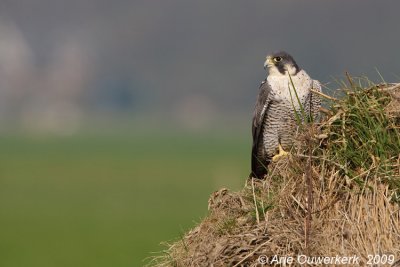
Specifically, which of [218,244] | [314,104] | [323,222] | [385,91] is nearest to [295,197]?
[323,222]

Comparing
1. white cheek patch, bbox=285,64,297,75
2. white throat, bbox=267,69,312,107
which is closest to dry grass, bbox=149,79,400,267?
white throat, bbox=267,69,312,107

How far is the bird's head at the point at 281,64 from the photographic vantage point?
26.3 feet

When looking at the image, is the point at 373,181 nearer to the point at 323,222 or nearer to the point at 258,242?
the point at 323,222

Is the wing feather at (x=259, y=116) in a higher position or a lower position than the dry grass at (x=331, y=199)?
higher

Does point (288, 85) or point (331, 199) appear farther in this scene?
point (288, 85)

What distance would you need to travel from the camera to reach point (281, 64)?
8117 millimetres

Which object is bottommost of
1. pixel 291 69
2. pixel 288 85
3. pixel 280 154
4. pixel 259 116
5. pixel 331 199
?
pixel 331 199

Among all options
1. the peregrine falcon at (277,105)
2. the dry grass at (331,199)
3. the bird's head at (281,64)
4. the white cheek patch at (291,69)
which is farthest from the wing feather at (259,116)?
the dry grass at (331,199)

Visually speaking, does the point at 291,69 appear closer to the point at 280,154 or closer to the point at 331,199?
the point at 280,154

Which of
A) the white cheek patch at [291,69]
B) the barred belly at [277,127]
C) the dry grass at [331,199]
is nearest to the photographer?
the dry grass at [331,199]

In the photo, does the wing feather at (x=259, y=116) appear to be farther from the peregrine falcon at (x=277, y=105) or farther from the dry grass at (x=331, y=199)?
the dry grass at (x=331, y=199)

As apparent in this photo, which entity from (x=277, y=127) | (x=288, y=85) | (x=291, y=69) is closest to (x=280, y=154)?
(x=277, y=127)

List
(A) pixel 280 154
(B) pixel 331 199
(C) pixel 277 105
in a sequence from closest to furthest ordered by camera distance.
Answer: (B) pixel 331 199
(A) pixel 280 154
(C) pixel 277 105

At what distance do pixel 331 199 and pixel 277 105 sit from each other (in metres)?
2.88
